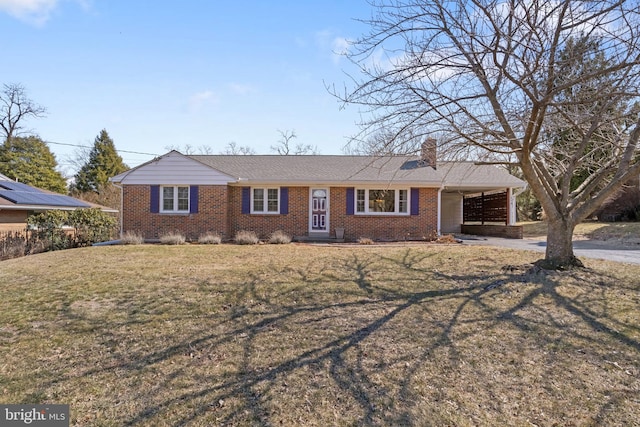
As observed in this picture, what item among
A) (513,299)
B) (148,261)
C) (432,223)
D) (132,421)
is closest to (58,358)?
(132,421)

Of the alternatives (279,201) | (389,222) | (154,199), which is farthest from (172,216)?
(389,222)

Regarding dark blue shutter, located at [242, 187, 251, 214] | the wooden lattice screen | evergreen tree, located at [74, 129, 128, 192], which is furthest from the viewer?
evergreen tree, located at [74, 129, 128, 192]

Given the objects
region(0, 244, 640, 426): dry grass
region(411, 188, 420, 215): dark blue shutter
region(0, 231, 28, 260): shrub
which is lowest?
region(0, 244, 640, 426): dry grass

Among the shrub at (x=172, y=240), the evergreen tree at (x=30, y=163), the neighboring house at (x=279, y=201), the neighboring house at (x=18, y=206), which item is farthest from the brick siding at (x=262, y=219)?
the evergreen tree at (x=30, y=163)

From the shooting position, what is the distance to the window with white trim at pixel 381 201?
49.4 feet

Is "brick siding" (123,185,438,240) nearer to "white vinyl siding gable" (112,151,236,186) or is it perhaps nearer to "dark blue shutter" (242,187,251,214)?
"dark blue shutter" (242,187,251,214)

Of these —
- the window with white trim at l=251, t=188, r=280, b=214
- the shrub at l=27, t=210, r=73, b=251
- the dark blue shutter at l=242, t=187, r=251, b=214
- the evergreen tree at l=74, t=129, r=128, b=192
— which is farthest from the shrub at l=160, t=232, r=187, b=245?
the evergreen tree at l=74, t=129, r=128, b=192

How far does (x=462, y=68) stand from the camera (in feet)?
22.0

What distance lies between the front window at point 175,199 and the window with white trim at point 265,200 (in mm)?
2781

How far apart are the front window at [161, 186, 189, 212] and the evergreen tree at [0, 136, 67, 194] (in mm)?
21308

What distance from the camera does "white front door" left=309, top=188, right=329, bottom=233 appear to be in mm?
15102

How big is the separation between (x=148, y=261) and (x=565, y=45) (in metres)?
10.4

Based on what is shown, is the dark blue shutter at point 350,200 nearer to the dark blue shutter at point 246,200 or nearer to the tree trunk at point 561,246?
the dark blue shutter at point 246,200

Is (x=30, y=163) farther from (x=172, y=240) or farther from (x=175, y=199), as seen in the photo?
(x=172, y=240)
